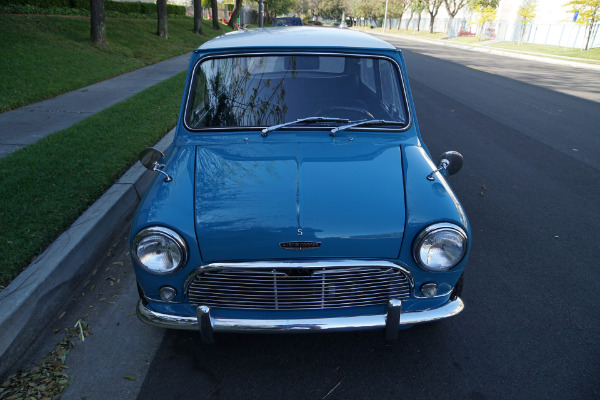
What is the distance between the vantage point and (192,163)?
8.71 ft

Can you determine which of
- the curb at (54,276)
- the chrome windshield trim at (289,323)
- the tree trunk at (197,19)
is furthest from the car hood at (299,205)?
the tree trunk at (197,19)

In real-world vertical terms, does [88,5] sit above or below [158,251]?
above

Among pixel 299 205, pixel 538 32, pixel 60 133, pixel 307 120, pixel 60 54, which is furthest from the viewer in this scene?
pixel 538 32

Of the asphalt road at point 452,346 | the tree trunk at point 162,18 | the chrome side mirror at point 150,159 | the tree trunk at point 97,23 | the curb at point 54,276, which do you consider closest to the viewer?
the asphalt road at point 452,346

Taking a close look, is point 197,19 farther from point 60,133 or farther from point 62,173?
point 62,173

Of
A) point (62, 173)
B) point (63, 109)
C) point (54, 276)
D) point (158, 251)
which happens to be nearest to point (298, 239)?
point (158, 251)

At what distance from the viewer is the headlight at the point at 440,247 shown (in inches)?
86.0

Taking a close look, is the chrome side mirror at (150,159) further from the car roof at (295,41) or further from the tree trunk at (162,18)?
the tree trunk at (162,18)

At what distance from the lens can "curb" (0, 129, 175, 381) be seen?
249cm

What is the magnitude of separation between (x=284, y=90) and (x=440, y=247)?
65.1 inches

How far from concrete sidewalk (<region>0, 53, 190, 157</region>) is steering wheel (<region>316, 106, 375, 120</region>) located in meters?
4.32

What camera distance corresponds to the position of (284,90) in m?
3.14

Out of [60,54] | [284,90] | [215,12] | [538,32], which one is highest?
[538,32]

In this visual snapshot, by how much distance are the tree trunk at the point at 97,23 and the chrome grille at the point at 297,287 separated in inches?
548
